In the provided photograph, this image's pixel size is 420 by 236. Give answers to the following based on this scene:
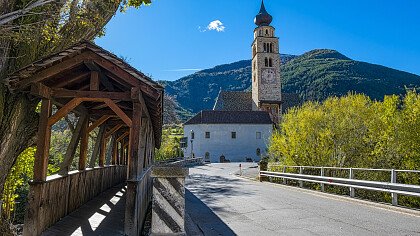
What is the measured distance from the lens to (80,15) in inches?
332

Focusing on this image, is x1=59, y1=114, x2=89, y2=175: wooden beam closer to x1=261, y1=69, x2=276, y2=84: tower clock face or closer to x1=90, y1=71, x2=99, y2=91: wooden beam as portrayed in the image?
x1=90, y1=71, x2=99, y2=91: wooden beam

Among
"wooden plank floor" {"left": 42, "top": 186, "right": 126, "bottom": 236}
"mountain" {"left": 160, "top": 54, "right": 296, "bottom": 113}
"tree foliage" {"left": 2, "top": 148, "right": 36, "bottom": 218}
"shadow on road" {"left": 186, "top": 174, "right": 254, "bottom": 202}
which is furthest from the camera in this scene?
"mountain" {"left": 160, "top": 54, "right": 296, "bottom": 113}

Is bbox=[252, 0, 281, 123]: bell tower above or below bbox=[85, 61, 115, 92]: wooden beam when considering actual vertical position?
above

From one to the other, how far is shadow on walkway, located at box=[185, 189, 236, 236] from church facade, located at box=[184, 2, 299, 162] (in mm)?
46616

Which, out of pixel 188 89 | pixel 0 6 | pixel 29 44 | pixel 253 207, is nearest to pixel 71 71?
pixel 29 44

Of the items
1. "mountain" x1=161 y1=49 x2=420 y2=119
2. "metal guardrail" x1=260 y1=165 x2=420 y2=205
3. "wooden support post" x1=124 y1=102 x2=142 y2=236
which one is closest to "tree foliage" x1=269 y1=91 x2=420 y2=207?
"metal guardrail" x1=260 y1=165 x2=420 y2=205

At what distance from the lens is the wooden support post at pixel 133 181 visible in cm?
594

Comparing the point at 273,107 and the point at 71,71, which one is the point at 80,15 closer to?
the point at 71,71

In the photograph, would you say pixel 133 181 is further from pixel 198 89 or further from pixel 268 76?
pixel 198 89

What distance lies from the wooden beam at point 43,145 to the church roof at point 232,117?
2071 inches

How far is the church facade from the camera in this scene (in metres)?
59.4

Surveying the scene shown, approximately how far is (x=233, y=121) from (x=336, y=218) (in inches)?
2028

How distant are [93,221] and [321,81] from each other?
128696 mm

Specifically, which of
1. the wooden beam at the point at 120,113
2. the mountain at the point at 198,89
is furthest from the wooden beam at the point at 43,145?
the mountain at the point at 198,89
